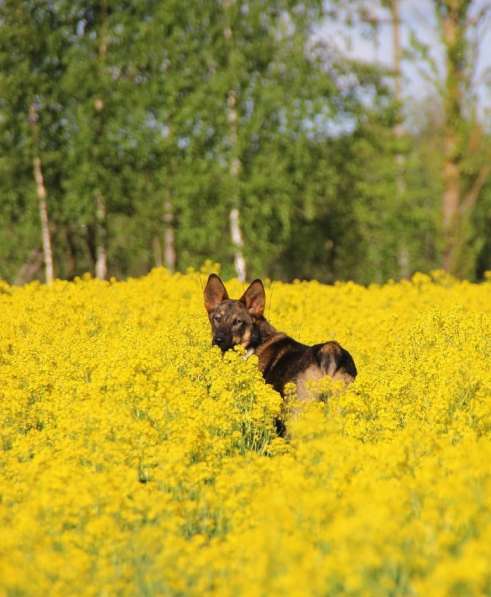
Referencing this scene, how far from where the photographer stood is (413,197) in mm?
31047

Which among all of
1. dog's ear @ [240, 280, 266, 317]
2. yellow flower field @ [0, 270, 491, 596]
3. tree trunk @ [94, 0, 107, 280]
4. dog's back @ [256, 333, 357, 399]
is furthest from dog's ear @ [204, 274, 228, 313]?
tree trunk @ [94, 0, 107, 280]

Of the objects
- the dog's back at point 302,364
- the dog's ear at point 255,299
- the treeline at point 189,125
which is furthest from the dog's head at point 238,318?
the treeline at point 189,125

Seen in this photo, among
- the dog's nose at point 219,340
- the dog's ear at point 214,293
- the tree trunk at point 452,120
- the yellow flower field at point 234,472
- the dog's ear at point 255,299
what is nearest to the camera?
the yellow flower field at point 234,472

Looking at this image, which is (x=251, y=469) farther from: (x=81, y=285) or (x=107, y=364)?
(x=81, y=285)

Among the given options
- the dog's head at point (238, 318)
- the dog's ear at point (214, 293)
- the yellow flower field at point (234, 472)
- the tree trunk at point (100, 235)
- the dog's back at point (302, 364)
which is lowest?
the yellow flower field at point (234, 472)

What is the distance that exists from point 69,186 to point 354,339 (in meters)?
17.9

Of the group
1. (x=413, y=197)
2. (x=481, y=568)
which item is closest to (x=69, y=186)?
(x=413, y=197)

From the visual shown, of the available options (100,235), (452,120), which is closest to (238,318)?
(452,120)

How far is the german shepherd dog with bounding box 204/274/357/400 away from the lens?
860 cm

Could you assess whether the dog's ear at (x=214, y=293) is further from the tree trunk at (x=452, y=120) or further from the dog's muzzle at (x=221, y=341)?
the tree trunk at (x=452, y=120)

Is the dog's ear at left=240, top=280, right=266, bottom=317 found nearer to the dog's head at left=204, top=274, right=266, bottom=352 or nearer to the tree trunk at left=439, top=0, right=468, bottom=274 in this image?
the dog's head at left=204, top=274, right=266, bottom=352

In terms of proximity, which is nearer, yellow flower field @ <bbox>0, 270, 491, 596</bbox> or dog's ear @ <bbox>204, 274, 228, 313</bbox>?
yellow flower field @ <bbox>0, 270, 491, 596</bbox>

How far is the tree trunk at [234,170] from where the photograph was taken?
28906 mm

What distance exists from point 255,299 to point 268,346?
1.82 feet
